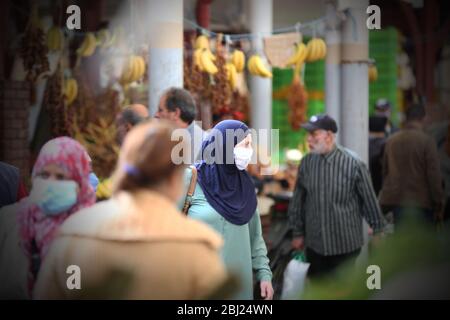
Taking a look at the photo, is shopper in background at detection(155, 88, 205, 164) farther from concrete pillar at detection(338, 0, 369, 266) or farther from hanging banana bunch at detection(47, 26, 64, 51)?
concrete pillar at detection(338, 0, 369, 266)

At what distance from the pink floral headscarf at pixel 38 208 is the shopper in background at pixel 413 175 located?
3.24 m

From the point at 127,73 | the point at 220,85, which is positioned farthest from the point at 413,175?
the point at 127,73

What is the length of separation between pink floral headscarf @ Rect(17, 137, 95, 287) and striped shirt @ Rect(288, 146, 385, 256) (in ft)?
7.65

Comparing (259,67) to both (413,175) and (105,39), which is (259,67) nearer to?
(105,39)

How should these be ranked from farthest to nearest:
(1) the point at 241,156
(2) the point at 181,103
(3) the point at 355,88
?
(3) the point at 355,88 < (2) the point at 181,103 < (1) the point at 241,156

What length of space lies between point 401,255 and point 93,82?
13.7ft

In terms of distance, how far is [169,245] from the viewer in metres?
2.08

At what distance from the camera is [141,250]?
209 centimetres

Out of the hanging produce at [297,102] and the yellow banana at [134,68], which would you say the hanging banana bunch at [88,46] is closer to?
the yellow banana at [134,68]

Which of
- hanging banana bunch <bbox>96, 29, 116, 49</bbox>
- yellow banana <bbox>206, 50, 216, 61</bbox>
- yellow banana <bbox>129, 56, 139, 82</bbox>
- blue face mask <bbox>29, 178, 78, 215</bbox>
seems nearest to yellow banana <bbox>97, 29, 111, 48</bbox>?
hanging banana bunch <bbox>96, 29, 116, 49</bbox>

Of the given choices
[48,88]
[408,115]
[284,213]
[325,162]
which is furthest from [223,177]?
[284,213]

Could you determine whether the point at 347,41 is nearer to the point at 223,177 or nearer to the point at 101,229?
the point at 223,177

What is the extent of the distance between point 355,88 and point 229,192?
10.2 ft
